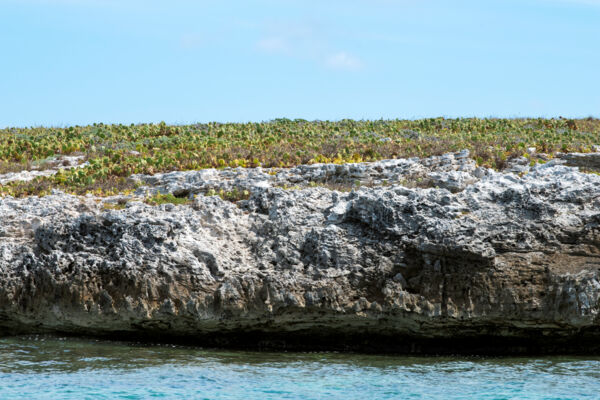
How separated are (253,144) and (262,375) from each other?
567 inches

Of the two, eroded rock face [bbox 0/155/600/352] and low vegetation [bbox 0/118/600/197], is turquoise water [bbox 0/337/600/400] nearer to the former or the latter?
eroded rock face [bbox 0/155/600/352]

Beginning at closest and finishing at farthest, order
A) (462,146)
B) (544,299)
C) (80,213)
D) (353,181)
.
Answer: (544,299) → (80,213) → (353,181) → (462,146)

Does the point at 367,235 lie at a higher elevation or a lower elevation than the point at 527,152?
lower

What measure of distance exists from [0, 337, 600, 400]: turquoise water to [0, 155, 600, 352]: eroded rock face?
62cm

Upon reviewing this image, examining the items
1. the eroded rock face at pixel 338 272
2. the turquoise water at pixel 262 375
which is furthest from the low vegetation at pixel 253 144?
the turquoise water at pixel 262 375

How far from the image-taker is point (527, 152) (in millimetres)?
19188

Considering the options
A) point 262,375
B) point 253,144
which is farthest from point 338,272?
point 253,144

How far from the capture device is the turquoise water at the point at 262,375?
34.6 feet

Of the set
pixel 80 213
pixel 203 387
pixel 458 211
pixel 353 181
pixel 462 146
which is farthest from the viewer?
pixel 462 146

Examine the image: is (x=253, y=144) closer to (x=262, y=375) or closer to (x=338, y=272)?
(x=338, y=272)

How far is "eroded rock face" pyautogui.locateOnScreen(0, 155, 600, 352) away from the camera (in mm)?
13266

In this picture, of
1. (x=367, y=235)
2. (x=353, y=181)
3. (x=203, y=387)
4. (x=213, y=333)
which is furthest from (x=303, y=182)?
(x=203, y=387)

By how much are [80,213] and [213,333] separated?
414 cm

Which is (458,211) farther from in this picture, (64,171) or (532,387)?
(64,171)
